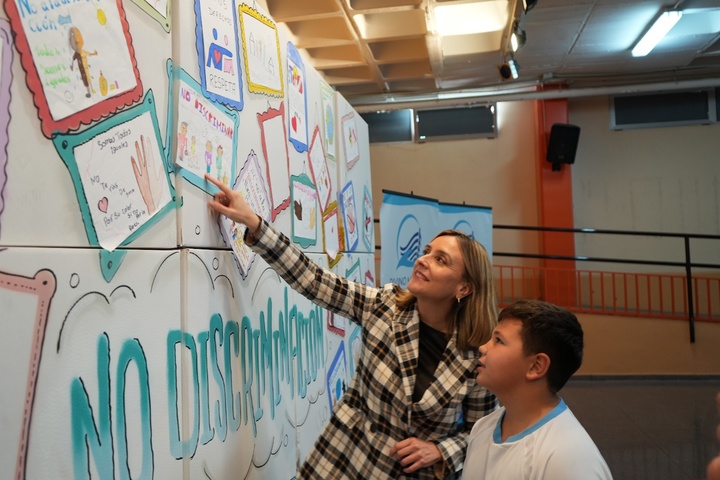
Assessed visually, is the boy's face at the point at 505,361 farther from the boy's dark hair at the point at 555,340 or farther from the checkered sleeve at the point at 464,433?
the checkered sleeve at the point at 464,433

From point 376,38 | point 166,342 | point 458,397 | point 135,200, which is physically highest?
point 376,38

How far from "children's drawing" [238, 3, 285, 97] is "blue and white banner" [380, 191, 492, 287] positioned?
68.8 inches

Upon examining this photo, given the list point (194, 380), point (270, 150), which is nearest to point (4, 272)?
point (194, 380)

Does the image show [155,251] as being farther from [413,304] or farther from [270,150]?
[413,304]

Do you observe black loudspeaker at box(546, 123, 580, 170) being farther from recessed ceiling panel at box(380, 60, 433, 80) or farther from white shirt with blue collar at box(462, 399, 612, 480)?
white shirt with blue collar at box(462, 399, 612, 480)

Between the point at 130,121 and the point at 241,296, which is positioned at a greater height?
the point at 130,121

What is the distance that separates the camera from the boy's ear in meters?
1.36

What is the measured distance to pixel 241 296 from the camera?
1.61 m

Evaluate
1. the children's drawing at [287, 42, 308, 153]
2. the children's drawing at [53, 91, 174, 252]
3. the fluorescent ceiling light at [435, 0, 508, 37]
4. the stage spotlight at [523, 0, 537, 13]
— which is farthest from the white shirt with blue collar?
the fluorescent ceiling light at [435, 0, 508, 37]

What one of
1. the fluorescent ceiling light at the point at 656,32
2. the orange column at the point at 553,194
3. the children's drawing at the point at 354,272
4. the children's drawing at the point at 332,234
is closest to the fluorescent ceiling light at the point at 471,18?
the fluorescent ceiling light at the point at 656,32

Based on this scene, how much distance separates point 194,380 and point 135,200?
1.47 ft

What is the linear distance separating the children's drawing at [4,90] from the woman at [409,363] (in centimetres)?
73

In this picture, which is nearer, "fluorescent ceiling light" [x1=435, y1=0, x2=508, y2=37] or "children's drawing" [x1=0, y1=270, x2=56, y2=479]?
"children's drawing" [x1=0, y1=270, x2=56, y2=479]

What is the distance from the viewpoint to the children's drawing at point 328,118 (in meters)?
2.53
